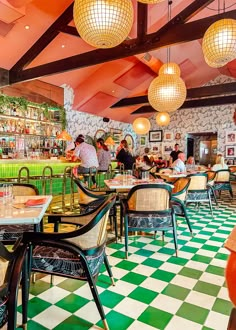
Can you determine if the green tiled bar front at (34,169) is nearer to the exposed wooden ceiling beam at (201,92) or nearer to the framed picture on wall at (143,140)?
the exposed wooden ceiling beam at (201,92)

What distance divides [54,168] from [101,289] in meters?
4.18

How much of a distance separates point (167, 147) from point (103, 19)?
38.2 feet

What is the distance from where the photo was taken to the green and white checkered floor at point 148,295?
186 cm

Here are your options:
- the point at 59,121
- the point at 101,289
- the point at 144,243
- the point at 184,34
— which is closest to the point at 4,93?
the point at 59,121

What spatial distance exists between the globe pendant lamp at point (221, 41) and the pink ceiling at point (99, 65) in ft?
10.2

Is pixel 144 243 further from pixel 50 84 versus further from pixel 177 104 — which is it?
pixel 50 84

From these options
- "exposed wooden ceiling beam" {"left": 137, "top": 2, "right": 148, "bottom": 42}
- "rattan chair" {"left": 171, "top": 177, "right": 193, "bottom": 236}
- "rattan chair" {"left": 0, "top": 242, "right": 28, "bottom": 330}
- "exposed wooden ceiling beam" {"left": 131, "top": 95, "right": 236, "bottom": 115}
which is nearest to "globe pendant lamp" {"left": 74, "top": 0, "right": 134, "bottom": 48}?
"rattan chair" {"left": 0, "top": 242, "right": 28, "bottom": 330}

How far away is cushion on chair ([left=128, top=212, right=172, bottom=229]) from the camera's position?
299 centimetres

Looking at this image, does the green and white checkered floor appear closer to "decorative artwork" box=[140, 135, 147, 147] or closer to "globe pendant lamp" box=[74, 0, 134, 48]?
"globe pendant lamp" box=[74, 0, 134, 48]

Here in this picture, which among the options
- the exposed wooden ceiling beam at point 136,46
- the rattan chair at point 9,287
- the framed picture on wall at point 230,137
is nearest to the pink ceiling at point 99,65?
the exposed wooden ceiling beam at point 136,46

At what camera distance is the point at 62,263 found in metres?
1.81

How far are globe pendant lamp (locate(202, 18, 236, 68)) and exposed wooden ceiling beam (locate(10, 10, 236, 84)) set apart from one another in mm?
1651

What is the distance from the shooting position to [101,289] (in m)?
2.31

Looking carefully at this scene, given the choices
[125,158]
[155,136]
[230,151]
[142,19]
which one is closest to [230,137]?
[230,151]
